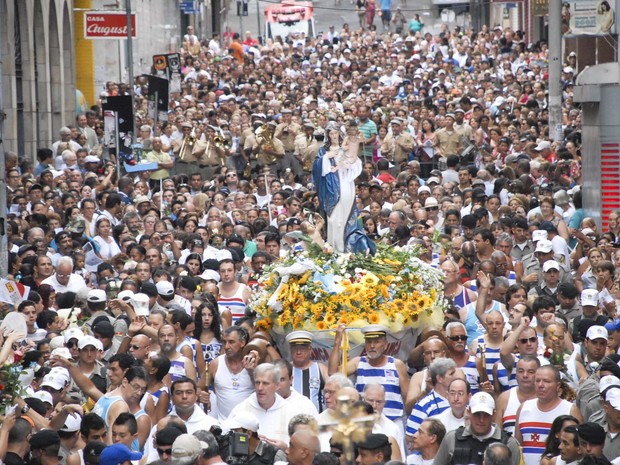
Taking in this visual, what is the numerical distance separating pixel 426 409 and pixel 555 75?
1987 centimetres

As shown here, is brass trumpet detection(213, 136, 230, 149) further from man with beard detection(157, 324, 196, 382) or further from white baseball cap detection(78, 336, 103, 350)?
white baseball cap detection(78, 336, 103, 350)

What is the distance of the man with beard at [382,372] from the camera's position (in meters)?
12.1

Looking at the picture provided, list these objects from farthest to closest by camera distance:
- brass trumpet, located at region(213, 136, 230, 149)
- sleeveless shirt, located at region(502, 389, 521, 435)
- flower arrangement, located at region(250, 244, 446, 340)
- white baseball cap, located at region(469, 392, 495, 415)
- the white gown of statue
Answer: brass trumpet, located at region(213, 136, 230, 149)
the white gown of statue
flower arrangement, located at region(250, 244, 446, 340)
sleeveless shirt, located at region(502, 389, 521, 435)
white baseball cap, located at region(469, 392, 495, 415)

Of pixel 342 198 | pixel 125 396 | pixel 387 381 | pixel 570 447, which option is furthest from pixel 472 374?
pixel 342 198

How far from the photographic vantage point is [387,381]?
40.0 ft

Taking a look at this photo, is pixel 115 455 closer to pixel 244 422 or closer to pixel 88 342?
pixel 244 422

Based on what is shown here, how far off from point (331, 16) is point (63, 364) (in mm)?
55926

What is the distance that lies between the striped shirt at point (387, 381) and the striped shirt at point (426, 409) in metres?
0.66

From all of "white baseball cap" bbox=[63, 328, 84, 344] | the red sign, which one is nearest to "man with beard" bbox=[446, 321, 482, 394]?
"white baseball cap" bbox=[63, 328, 84, 344]

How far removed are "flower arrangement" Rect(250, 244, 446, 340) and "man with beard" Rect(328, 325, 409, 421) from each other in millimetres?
1341

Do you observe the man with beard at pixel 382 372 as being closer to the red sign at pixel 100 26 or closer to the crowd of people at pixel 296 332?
the crowd of people at pixel 296 332

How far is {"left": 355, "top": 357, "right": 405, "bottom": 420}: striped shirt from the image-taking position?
12.1 metres

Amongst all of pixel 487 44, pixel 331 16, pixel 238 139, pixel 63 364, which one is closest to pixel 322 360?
pixel 63 364

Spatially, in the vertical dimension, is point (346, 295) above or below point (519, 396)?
above
